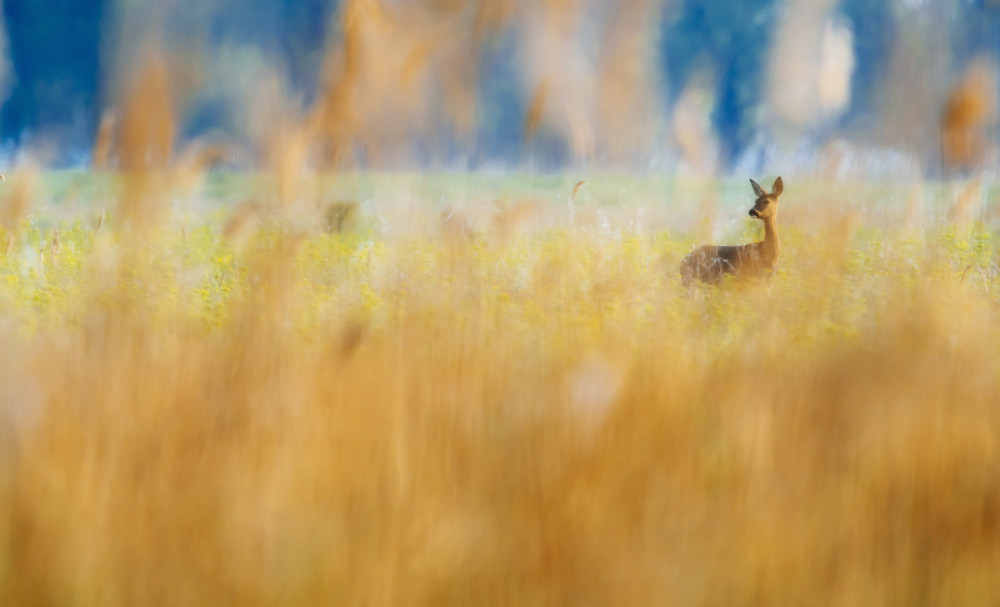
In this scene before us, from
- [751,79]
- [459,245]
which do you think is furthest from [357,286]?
[751,79]

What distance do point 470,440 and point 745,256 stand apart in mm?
2205

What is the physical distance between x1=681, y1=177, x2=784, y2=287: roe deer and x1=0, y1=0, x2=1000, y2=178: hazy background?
87cm

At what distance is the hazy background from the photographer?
1.44 metres

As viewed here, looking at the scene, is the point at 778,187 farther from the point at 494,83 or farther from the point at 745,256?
the point at 494,83

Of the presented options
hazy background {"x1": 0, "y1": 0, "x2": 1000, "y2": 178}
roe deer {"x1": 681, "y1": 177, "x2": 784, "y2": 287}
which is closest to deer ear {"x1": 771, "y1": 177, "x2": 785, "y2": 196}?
roe deer {"x1": 681, "y1": 177, "x2": 784, "y2": 287}

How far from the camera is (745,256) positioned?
3.19 metres

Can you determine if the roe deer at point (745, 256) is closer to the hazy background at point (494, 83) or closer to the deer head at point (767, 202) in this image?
the deer head at point (767, 202)

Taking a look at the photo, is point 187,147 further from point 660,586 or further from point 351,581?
point 660,586

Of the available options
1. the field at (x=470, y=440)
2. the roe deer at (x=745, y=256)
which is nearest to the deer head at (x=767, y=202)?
the roe deer at (x=745, y=256)

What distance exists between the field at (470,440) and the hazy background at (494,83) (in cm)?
14

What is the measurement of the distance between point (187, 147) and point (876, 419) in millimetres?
1312

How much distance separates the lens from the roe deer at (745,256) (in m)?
3.15

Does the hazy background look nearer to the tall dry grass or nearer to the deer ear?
the tall dry grass

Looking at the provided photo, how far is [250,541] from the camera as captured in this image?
1013 millimetres
